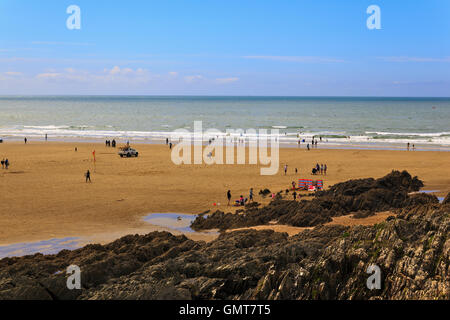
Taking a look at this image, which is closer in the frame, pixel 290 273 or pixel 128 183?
pixel 290 273

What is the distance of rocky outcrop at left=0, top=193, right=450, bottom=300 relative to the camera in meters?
9.06

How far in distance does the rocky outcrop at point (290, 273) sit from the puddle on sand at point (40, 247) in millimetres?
7758

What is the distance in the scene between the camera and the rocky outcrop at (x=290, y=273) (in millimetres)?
9062

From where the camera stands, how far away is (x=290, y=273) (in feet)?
31.0

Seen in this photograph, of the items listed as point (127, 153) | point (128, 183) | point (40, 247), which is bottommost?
point (40, 247)

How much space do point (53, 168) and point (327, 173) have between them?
86.0 feet

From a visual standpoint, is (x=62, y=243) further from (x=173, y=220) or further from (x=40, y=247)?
(x=173, y=220)

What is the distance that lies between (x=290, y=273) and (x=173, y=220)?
1630cm

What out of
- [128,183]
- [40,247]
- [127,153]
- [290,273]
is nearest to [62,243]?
[40,247]

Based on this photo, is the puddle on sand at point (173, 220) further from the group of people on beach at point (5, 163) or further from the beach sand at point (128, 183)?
the group of people on beach at point (5, 163)

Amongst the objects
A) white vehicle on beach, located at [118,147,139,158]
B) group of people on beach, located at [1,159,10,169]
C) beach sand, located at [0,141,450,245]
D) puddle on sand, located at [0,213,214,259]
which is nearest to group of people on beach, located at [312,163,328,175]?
beach sand, located at [0,141,450,245]

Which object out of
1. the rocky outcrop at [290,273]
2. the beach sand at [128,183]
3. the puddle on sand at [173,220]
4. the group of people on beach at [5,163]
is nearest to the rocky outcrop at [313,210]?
the puddle on sand at [173,220]

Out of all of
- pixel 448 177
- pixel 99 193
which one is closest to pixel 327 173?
pixel 448 177

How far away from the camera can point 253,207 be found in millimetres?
27203
